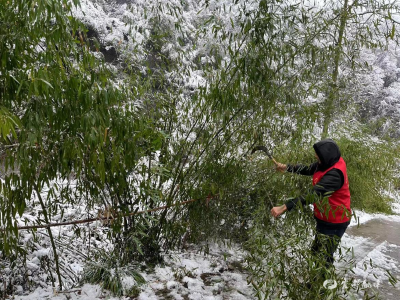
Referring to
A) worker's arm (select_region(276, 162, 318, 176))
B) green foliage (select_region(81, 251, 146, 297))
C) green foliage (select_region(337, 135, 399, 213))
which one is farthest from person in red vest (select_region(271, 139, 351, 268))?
green foliage (select_region(337, 135, 399, 213))

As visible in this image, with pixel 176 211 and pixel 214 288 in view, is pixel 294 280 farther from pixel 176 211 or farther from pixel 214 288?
pixel 176 211

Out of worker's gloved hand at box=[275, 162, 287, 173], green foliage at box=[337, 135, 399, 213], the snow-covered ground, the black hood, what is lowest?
the snow-covered ground

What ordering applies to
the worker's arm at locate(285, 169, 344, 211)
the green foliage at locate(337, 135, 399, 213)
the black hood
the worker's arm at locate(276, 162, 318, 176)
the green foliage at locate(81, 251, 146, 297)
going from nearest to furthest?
1. the worker's arm at locate(285, 169, 344, 211)
2. the black hood
3. the green foliage at locate(81, 251, 146, 297)
4. the worker's arm at locate(276, 162, 318, 176)
5. the green foliage at locate(337, 135, 399, 213)

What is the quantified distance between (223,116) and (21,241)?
99.0 inches

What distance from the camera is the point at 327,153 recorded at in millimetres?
2492

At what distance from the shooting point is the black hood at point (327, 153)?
2.49m

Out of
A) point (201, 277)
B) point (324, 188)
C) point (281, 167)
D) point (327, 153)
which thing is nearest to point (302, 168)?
point (281, 167)

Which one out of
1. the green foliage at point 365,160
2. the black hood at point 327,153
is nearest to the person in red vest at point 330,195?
the black hood at point 327,153

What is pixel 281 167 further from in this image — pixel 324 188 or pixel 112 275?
pixel 112 275

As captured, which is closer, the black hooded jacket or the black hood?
the black hooded jacket

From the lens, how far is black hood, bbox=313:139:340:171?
2490mm

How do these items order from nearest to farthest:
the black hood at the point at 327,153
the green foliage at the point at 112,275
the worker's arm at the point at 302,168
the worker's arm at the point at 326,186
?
the worker's arm at the point at 326,186 < the black hood at the point at 327,153 < the green foliage at the point at 112,275 < the worker's arm at the point at 302,168

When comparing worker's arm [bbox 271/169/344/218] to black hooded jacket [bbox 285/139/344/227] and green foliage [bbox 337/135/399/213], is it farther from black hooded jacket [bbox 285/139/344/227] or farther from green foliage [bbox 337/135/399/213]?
green foliage [bbox 337/135/399/213]

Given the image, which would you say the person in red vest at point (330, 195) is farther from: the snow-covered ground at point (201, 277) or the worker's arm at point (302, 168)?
the snow-covered ground at point (201, 277)
